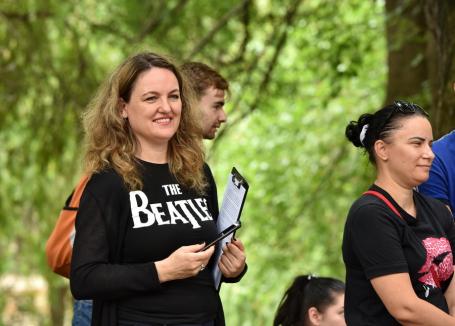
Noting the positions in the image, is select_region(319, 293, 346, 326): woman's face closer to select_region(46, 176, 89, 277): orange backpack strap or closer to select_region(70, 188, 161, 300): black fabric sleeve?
select_region(46, 176, 89, 277): orange backpack strap

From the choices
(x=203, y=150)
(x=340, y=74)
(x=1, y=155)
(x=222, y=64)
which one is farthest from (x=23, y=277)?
(x=203, y=150)

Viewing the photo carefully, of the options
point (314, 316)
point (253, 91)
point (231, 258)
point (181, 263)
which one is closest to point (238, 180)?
point (231, 258)

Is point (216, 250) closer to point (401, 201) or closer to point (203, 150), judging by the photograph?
point (203, 150)

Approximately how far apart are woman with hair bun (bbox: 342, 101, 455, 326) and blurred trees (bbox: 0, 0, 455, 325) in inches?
112

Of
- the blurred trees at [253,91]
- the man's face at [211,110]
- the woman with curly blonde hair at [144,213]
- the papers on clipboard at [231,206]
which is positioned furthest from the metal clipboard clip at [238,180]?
the blurred trees at [253,91]

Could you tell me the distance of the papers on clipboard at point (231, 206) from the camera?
126 inches

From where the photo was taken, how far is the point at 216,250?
11.2ft

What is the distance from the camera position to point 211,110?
414 cm

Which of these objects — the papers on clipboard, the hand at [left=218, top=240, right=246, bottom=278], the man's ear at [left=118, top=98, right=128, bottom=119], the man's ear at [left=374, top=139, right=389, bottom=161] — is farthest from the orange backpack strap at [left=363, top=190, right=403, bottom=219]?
the man's ear at [left=118, top=98, right=128, bottom=119]

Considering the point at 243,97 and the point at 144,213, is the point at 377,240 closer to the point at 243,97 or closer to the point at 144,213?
the point at 144,213

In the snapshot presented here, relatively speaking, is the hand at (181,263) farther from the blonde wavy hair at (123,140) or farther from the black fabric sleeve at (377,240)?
the black fabric sleeve at (377,240)

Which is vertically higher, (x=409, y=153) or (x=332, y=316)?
(x=409, y=153)

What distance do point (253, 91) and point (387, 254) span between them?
5.84 m

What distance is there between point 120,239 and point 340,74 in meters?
4.34
